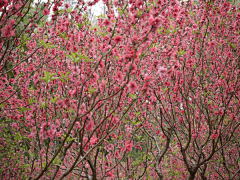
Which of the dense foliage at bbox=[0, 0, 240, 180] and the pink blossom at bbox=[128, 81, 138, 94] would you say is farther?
the dense foliage at bbox=[0, 0, 240, 180]

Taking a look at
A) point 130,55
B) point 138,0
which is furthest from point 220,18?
point 130,55

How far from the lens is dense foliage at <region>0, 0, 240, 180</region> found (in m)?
2.37

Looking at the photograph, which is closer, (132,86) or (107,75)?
(132,86)

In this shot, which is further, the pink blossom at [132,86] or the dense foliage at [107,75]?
the dense foliage at [107,75]

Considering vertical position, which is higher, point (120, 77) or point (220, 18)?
point (220, 18)

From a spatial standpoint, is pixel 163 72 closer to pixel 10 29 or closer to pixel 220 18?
pixel 10 29

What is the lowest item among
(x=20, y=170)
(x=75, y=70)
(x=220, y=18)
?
(x=20, y=170)

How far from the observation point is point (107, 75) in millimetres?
2924

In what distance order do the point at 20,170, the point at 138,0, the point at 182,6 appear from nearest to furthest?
the point at 138,0 → the point at 182,6 → the point at 20,170

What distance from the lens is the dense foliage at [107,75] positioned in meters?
2.37

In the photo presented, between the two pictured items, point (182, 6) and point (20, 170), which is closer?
point (182, 6)

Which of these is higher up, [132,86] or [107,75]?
[107,75]

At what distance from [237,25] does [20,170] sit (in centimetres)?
834

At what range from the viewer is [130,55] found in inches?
90.8
